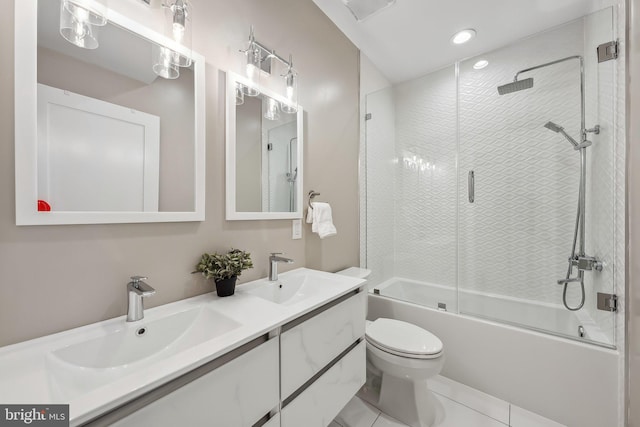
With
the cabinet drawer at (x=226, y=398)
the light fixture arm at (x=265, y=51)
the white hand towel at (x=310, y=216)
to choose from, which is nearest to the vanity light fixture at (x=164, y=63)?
the light fixture arm at (x=265, y=51)

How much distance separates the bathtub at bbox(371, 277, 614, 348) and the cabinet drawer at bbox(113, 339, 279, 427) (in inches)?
58.6

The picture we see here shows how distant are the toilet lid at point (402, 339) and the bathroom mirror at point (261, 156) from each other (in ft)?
2.88

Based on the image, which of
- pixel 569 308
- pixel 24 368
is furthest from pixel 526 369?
pixel 24 368

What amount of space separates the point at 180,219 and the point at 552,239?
2538 mm

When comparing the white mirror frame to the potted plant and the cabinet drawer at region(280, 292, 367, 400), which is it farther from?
the cabinet drawer at region(280, 292, 367, 400)

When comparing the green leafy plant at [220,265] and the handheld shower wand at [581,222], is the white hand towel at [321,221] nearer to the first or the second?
the green leafy plant at [220,265]

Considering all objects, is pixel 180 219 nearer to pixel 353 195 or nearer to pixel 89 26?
pixel 89 26

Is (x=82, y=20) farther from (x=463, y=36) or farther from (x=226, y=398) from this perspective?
(x=463, y=36)

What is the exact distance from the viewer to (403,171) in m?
2.51

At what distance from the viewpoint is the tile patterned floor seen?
139cm

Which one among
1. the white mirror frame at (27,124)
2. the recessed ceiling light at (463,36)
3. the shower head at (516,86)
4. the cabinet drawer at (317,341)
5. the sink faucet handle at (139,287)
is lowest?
the cabinet drawer at (317,341)

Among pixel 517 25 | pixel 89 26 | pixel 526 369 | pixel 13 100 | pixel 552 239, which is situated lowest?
pixel 526 369

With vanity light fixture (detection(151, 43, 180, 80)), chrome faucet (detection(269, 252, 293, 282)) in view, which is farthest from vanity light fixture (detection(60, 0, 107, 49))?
chrome faucet (detection(269, 252, 293, 282))

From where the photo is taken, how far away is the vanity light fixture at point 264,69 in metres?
1.25
